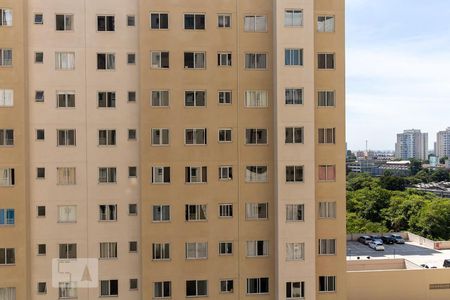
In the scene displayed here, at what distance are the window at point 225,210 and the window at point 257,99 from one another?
213 inches

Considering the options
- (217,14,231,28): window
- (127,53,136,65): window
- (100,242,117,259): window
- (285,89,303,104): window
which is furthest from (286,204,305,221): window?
(127,53,136,65): window

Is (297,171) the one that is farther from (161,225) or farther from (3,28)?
(3,28)

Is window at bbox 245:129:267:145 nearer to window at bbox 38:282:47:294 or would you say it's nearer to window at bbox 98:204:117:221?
window at bbox 98:204:117:221

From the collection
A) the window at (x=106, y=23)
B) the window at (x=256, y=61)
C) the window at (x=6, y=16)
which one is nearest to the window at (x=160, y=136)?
the window at (x=256, y=61)

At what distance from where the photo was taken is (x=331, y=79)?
2227 centimetres

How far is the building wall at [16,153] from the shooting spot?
2100cm

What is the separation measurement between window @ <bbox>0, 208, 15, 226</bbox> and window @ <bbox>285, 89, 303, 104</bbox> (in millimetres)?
15034

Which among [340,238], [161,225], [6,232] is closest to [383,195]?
[340,238]

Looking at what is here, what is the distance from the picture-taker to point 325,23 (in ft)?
72.9

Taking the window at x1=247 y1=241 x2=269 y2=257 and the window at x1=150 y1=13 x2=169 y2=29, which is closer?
the window at x1=150 y1=13 x2=169 y2=29

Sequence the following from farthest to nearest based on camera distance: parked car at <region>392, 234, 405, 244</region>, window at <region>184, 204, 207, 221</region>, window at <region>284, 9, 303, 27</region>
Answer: parked car at <region>392, 234, 405, 244</region> → window at <region>184, 204, 207, 221</region> → window at <region>284, 9, 303, 27</region>

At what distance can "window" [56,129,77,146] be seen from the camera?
21688 millimetres

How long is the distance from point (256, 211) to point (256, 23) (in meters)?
9.96

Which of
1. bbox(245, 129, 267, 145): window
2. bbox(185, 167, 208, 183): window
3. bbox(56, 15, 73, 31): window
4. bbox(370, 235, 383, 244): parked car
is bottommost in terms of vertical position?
bbox(370, 235, 383, 244): parked car
